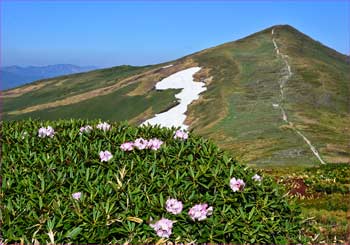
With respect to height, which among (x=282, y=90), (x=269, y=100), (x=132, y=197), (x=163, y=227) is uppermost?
(x=132, y=197)

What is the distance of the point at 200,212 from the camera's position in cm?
633

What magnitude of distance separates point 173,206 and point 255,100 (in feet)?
285

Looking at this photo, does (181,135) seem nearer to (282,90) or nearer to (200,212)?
(200,212)

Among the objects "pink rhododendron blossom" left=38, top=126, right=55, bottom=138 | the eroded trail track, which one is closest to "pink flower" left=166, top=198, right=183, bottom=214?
"pink rhododendron blossom" left=38, top=126, right=55, bottom=138

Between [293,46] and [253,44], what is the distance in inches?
549

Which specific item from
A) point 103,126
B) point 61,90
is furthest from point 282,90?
point 61,90

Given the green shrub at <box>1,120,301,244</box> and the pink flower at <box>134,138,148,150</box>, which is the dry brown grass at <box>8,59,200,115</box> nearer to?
the pink flower at <box>134,138,148,150</box>

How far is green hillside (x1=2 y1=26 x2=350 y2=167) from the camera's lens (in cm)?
6438

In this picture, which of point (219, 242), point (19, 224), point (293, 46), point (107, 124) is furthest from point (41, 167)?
point (293, 46)

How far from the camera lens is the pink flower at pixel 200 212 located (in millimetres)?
6316

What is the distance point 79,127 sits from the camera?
1030 cm

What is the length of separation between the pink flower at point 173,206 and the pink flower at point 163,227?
0.21m

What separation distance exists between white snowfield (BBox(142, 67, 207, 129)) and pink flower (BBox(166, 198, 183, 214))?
259 ft

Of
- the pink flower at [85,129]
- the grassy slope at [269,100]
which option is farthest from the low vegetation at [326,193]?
the grassy slope at [269,100]
